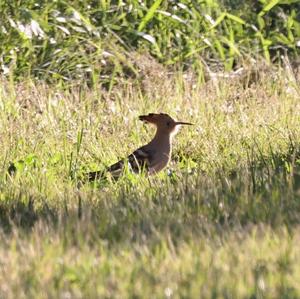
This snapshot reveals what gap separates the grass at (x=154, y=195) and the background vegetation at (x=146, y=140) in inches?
0.5

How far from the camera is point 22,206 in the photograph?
5.77 metres

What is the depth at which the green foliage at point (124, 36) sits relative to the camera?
9.66 m

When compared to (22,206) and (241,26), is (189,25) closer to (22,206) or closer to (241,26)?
(241,26)

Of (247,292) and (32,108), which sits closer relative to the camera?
(247,292)

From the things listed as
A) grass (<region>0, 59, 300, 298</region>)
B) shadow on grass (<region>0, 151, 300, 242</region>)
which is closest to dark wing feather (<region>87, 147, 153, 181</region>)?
grass (<region>0, 59, 300, 298</region>)

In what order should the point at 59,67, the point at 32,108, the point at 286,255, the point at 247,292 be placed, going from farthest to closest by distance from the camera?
1. the point at 59,67
2. the point at 32,108
3. the point at 286,255
4. the point at 247,292

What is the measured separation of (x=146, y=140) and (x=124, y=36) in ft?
7.76

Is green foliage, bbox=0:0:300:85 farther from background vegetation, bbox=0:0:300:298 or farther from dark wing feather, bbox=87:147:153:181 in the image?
dark wing feather, bbox=87:147:153:181

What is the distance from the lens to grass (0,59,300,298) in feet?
13.9

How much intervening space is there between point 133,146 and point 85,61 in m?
2.06

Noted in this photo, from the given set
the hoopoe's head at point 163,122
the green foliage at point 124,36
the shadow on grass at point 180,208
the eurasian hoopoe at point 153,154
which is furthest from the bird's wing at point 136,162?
the green foliage at point 124,36

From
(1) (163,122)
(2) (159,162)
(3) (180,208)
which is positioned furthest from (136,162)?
(3) (180,208)

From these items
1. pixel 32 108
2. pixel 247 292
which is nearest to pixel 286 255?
pixel 247 292

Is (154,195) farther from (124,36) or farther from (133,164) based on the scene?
(124,36)
